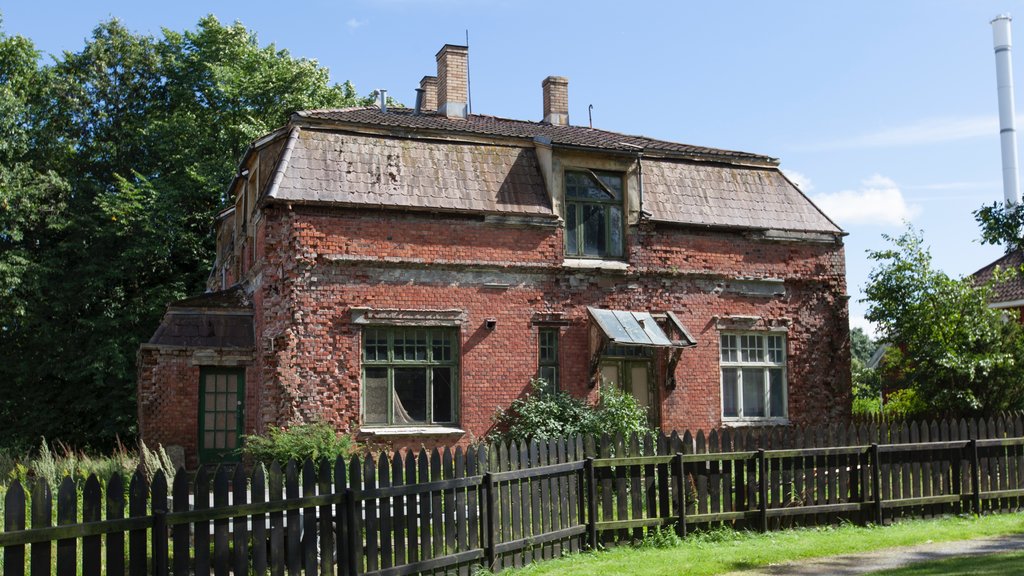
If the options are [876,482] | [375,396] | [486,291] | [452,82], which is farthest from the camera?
[452,82]

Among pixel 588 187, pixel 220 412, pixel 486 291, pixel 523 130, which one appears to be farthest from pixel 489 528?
pixel 523 130

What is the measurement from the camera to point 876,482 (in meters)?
13.3

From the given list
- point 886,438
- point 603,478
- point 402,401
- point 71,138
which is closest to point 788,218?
point 886,438

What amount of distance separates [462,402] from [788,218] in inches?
332

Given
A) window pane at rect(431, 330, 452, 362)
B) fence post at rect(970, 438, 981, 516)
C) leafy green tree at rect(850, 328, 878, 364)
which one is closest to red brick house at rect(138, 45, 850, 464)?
window pane at rect(431, 330, 452, 362)

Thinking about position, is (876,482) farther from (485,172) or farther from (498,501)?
(485,172)

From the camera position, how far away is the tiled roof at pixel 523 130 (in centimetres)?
1842

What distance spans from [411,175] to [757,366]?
825 centimetres

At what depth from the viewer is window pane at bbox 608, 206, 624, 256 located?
1912cm

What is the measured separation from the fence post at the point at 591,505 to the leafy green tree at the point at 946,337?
11.0 m

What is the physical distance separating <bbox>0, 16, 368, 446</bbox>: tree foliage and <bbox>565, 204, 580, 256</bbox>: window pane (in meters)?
13.9

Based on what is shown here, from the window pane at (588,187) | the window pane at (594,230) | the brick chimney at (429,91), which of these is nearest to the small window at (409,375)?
the window pane at (594,230)

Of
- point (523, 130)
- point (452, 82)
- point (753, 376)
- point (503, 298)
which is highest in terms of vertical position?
point (452, 82)

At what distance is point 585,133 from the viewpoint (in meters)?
21.6
